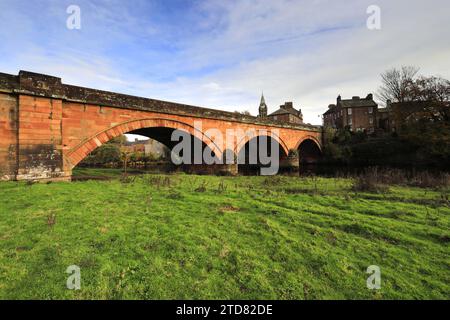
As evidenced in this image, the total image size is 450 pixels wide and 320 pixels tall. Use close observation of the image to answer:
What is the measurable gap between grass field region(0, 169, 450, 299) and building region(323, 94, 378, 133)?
164 ft

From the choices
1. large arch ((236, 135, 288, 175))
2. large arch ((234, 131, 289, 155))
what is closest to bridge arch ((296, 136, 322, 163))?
large arch ((236, 135, 288, 175))

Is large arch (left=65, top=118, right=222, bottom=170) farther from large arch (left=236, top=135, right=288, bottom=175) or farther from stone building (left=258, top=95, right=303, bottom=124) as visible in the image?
stone building (left=258, top=95, right=303, bottom=124)

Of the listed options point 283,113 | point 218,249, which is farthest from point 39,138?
point 283,113

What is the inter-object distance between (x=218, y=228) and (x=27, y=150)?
9.26 m

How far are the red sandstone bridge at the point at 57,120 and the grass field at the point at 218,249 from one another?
2.86m

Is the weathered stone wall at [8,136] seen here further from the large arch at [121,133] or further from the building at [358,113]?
the building at [358,113]

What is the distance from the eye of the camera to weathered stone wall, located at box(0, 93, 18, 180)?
8977 mm

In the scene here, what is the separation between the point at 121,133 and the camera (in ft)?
42.7

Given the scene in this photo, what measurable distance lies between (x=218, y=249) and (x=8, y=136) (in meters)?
10.3

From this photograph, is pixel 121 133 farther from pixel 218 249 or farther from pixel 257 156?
pixel 257 156

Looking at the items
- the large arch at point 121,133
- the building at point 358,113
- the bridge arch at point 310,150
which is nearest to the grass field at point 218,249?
the large arch at point 121,133

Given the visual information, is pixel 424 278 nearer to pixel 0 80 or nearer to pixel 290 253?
pixel 290 253

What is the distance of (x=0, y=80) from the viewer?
29.5ft

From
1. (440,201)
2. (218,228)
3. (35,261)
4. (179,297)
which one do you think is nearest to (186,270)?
(179,297)
